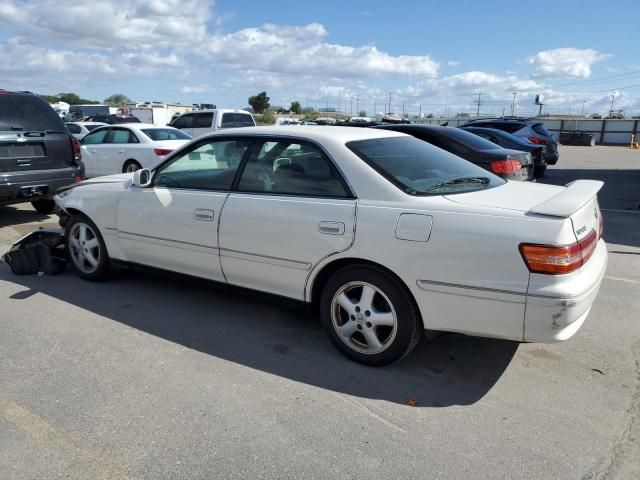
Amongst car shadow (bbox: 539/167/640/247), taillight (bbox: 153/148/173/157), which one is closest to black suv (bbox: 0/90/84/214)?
taillight (bbox: 153/148/173/157)

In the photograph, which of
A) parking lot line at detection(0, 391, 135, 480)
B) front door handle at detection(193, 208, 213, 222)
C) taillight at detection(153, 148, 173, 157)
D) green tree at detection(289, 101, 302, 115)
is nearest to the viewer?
parking lot line at detection(0, 391, 135, 480)

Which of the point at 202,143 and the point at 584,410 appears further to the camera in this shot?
the point at 202,143

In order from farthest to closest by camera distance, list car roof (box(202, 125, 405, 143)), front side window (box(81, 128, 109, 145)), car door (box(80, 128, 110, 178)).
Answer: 1. front side window (box(81, 128, 109, 145))
2. car door (box(80, 128, 110, 178))
3. car roof (box(202, 125, 405, 143))

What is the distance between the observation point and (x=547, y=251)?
287 centimetres

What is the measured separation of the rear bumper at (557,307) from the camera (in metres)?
2.88

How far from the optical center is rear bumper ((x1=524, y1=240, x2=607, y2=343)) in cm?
288

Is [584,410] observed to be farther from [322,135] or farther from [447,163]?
[322,135]

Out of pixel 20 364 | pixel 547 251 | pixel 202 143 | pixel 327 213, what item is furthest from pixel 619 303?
pixel 20 364

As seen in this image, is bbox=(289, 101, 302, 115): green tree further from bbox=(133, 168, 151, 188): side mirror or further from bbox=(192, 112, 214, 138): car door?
bbox=(133, 168, 151, 188): side mirror

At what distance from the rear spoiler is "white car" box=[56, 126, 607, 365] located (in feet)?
0.05

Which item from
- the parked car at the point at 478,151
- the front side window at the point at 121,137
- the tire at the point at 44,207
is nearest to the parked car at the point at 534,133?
the parked car at the point at 478,151

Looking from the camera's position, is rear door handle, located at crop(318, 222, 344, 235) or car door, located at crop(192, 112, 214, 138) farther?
car door, located at crop(192, 112, 214, 138)

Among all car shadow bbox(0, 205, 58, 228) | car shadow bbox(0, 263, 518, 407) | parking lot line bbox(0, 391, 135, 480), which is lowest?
car shadow bbox(0, 205, 58, 228)

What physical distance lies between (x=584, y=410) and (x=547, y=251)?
3.23 ft
